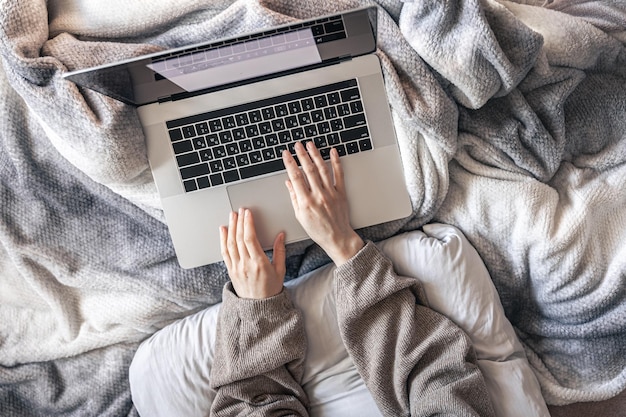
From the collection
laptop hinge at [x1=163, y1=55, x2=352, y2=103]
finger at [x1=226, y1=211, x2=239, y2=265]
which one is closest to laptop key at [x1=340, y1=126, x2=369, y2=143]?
laptop hinge at [x1=163, y1=55, x2=352, y2=103]

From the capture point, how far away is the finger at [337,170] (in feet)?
3.06

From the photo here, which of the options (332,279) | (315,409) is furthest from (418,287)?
(315,409)

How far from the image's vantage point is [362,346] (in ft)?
3.14

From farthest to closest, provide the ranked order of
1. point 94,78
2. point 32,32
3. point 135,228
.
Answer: point 135,228
point 32,32
point 94,78

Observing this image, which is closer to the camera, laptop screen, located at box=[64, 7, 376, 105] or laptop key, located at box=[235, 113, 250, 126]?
laptop screen, located at box=[64, 7, 376, 105]

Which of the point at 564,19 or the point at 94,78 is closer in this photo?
the point at 94,78

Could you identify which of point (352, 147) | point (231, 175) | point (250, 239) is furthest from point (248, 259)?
point (352, 147)

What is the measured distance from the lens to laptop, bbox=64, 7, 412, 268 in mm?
916

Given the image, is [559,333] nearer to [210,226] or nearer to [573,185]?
[573,185]

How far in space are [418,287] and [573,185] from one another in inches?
12.8

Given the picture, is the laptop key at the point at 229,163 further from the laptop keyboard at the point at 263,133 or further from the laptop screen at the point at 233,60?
the laptop screen at the point at 233,60

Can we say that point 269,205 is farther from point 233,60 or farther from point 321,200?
point 233,60

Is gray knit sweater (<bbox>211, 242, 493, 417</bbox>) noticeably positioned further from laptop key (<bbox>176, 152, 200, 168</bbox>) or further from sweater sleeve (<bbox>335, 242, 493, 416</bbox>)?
laptop key (<bbox>176, 152, 200, 168</bbox>)

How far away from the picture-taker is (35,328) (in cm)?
108
